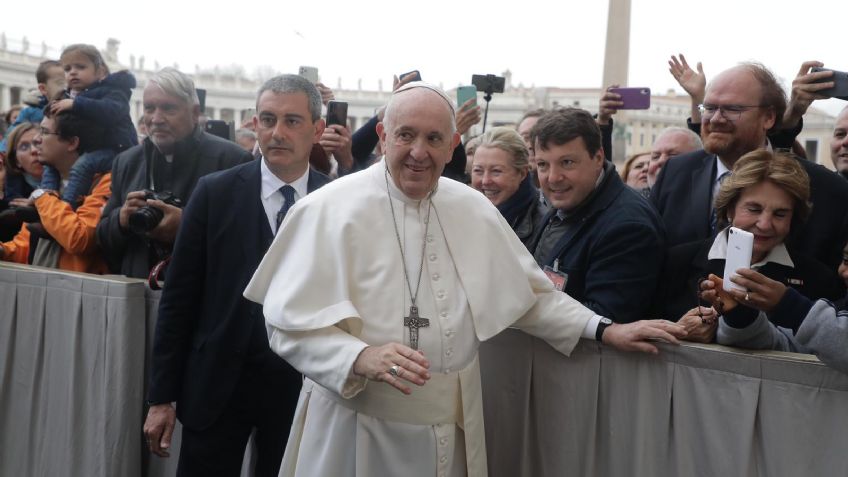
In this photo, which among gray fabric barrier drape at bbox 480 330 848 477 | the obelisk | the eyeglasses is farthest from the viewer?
the obelisk

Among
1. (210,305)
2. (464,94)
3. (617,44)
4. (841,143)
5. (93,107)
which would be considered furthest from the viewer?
(617,44)

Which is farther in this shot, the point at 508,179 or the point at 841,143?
the point at 508,179

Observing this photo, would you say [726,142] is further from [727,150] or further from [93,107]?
[93,107]

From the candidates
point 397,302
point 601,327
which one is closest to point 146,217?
point 397,302

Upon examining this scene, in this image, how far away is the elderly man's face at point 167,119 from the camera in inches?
166

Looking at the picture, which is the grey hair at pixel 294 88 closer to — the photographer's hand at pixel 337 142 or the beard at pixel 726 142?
the photographer's hand at pixel 337 142

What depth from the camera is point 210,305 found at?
A: 11.3 feet

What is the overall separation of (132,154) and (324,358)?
89.4 inches

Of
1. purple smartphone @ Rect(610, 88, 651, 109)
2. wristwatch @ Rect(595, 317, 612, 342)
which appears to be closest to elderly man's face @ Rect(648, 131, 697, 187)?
purple smartphone @ Rect(610, 88, 651, 109)

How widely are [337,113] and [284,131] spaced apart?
4.18 ft

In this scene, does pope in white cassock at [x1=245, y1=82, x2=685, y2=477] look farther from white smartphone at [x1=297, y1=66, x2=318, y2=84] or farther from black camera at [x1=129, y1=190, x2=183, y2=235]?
white smartphone at [x1=297, y1=66, x2=318, y2=84]

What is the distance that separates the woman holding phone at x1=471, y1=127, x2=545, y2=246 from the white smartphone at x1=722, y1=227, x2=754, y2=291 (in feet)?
5.63

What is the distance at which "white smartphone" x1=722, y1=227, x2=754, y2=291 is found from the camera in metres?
2.59

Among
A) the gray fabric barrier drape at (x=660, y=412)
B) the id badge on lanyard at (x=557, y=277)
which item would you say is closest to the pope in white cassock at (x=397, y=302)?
the gray fabric barrier drape at (x=660, y=412)
